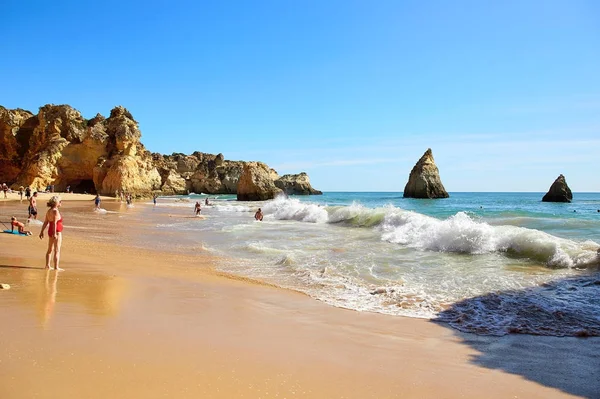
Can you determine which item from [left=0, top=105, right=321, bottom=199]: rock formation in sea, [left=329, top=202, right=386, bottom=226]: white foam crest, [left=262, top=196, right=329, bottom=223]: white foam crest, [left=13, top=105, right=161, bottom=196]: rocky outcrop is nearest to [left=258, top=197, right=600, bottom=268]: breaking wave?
[left=329, top=202, right=386, bottom=226]: white foam crest

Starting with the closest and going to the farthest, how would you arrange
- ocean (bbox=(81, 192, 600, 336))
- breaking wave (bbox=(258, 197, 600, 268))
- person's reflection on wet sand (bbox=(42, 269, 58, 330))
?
1. person's reflection on wet sand (bbox=(42, 269, 58, 330))
2. ocean (bbox=(81, 192, 600, 336))
3. breaking wave (bbox=(258, 197, 600, 268))

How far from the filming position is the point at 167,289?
6.35 metres

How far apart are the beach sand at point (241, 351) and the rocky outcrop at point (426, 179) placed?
5605cm

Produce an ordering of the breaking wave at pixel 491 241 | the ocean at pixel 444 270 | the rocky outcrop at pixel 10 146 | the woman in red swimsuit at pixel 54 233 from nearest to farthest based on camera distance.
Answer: the ocean at pixel 444 270, the woman in red swimsuit at pixel 54 233, the breaking wave at pixel 491 241, the rocky outcrop at pixel 10 146

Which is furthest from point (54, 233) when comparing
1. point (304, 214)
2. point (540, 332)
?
point (304, 214)

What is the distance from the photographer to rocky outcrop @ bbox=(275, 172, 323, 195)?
91744mm

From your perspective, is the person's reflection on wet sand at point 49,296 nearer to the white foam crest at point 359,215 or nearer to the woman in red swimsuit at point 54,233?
the woman in red swimsuit at point 54,233

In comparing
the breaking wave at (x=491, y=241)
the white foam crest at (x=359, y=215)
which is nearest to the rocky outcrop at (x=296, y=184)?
the white foam crest at (x=359, y=215)

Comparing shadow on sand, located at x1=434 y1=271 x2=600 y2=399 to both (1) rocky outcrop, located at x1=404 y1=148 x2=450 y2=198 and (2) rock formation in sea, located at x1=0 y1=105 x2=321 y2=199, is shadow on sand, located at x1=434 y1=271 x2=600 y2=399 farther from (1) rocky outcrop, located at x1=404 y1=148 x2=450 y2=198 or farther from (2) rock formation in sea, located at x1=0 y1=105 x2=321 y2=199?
(1) rocky outcrop, located at x1=404 y1=148 x2=450 y2=198

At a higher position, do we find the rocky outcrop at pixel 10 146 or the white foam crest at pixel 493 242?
the rocky outcrop at pixel 10 146

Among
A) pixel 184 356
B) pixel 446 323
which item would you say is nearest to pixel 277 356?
pixel 184 356

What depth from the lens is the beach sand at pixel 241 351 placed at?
9.96ft

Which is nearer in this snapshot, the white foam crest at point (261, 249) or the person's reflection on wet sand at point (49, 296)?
the person's reflection on wet sand at point (49, 296)

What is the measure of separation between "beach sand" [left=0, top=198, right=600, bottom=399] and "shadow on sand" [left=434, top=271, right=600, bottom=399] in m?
0.03
